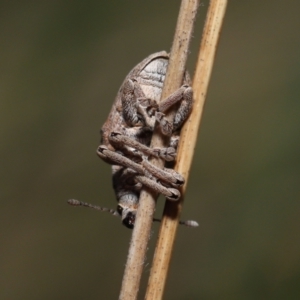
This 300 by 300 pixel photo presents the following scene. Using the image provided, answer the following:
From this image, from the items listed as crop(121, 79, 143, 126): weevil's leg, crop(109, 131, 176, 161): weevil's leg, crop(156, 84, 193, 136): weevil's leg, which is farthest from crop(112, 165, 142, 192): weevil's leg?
crop(156, 84, 193, 136): weevil's leg

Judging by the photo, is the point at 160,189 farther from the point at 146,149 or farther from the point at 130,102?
the point at 130,102

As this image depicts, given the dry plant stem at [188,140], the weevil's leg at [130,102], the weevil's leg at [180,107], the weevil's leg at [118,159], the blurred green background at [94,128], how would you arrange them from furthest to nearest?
the blurred green background at [94,128] → the weevil's leg at [130,102] → the weevil's leg at [118,159] → the weevil's leg at [180,107] → the dry plant stem at [188,140]

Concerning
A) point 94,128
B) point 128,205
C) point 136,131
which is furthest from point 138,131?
point 94,128

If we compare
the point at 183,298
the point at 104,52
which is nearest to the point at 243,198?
the point at 183,298

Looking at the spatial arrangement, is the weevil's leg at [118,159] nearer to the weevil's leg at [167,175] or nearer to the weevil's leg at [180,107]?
the weevil's leg at [167,175]

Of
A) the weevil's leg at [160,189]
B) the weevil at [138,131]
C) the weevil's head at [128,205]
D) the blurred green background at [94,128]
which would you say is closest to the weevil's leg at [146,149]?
the weevil at [138,131]
